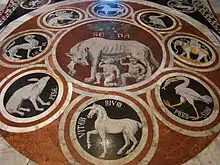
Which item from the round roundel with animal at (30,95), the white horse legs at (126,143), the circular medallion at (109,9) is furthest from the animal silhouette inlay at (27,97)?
the circular medallion at (109,9)

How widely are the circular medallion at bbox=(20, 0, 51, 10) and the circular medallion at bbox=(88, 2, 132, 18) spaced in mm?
540

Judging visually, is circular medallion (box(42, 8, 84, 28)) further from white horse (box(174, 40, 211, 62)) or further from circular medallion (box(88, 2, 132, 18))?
white horse (box(174, 40, 211, 62))

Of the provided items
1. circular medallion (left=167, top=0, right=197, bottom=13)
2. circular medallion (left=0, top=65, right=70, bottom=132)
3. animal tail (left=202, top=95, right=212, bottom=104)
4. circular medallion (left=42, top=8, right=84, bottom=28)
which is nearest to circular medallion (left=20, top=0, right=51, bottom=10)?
circular medallion (left=42, top=8, right=84, bottom=28)

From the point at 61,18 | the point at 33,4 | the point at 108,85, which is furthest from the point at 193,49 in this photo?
the point at 33,4

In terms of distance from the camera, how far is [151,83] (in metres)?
1.66

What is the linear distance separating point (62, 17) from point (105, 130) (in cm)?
Answer: 140

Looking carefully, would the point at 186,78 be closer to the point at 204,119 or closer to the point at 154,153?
the point at 204,119

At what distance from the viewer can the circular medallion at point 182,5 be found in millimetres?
2459

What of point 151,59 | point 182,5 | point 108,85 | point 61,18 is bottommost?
point 108,85

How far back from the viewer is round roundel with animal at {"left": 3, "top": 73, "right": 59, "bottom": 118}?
1485 mm

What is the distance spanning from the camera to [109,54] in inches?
73.4

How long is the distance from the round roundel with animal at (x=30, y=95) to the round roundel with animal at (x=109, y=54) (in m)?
0.17

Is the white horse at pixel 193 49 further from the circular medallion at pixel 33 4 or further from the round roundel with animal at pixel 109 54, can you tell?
the circular medallion at pixel 33 4

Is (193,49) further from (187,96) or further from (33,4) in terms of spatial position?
(33,4)
